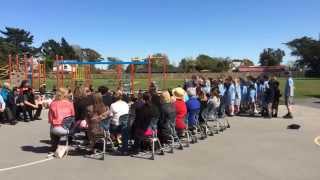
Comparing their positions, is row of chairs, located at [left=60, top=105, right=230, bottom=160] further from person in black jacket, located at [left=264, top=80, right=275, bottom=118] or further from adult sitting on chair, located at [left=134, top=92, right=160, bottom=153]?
person in black jacket, located at [left=264, top=80, right=275, bottom=118]

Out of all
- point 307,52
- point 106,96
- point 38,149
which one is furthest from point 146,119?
point 307,52

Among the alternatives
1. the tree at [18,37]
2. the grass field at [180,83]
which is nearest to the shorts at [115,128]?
the grass field at [180,83]

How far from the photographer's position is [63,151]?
11.8 m

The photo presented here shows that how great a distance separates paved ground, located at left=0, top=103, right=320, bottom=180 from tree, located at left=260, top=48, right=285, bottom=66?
15356 centimetres

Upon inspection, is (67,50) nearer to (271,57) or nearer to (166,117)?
(271,57)

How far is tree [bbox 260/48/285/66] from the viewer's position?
547 ft

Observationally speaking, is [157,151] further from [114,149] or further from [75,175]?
[75,175]

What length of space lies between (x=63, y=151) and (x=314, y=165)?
17.3ft

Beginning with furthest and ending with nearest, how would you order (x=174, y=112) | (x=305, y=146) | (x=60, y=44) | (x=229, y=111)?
(x=60, y=44), (x=229, y=111), (x=305, y=146), (x=174, y=112)

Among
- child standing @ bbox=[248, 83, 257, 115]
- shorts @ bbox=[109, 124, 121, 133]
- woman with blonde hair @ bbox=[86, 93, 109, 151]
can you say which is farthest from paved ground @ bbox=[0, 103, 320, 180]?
child standing @ bbox=[248, 83, 257, 115]

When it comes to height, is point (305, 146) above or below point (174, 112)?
below

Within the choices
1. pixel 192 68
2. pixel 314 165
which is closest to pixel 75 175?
pixel 314 165

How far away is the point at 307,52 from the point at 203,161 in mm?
145194

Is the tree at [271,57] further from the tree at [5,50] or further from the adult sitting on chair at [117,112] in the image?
the adult sitting on chair at [117,112]
